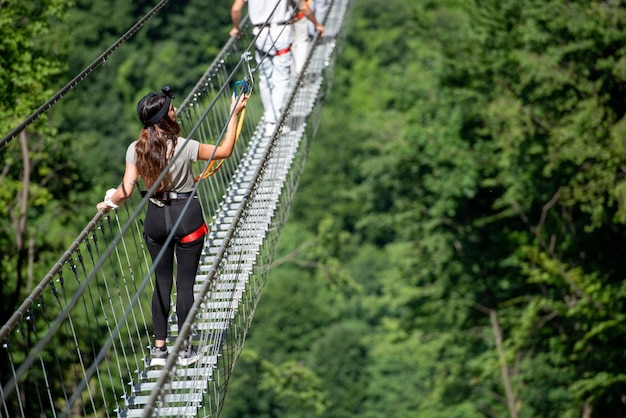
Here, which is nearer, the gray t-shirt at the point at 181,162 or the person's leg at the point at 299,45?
the gray t-shirt at the point at 181,162

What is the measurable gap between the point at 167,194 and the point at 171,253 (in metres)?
0.36

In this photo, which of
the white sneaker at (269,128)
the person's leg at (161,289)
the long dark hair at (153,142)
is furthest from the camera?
the white sneaker at (269,128)

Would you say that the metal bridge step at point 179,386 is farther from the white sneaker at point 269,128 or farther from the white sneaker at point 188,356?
the white sneaker at point 269,128

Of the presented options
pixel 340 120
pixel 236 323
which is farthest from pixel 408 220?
pixel 340 120

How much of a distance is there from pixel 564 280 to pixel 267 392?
25.2m

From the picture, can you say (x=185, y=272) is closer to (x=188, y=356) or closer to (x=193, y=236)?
(x=193, y=236)

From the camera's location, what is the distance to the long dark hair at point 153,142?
19.9ft

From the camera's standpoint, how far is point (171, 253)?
21.0 ft

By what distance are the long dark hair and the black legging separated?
239 millimetres

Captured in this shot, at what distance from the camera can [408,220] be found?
2533 cm

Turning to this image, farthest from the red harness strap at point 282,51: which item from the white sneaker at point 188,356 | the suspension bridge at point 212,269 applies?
the white sneaker at point 188,356

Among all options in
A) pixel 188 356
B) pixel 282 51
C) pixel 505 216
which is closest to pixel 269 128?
pixel 282 51

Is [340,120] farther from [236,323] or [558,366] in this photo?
[236,323]

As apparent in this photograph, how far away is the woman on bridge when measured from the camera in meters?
6.08
